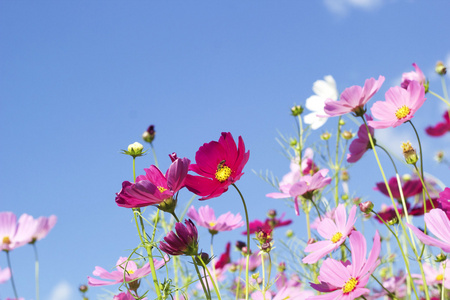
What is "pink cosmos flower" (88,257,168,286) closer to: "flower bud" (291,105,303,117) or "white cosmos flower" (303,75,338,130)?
"white cosmos flower" (303,75,338,130)

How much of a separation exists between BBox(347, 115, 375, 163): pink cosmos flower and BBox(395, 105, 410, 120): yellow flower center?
108 mm

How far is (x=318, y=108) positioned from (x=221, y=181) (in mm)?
675

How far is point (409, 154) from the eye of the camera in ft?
2.93

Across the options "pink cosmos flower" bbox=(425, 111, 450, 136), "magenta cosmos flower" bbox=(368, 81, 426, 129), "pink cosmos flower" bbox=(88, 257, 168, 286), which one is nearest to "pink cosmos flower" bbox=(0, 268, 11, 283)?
"pink cosmos flower" bbox=(88, 257, 168, 286)

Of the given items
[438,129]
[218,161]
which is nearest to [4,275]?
[218,161]

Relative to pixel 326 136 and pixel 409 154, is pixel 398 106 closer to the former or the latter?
pixel 409 154

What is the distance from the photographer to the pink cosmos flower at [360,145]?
3.34 feet

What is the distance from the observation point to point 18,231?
4.23ft

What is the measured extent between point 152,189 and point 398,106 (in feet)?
1.80

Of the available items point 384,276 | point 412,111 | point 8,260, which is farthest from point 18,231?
point 384,276

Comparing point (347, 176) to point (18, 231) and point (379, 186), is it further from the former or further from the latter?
point (18, 231)

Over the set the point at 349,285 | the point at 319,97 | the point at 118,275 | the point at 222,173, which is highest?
the point at 319,97

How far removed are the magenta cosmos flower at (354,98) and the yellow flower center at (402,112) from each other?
0.06m

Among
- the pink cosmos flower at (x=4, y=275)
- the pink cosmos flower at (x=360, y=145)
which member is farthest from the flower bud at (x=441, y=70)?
the pink cosmos flower at (x=4, y=275)
